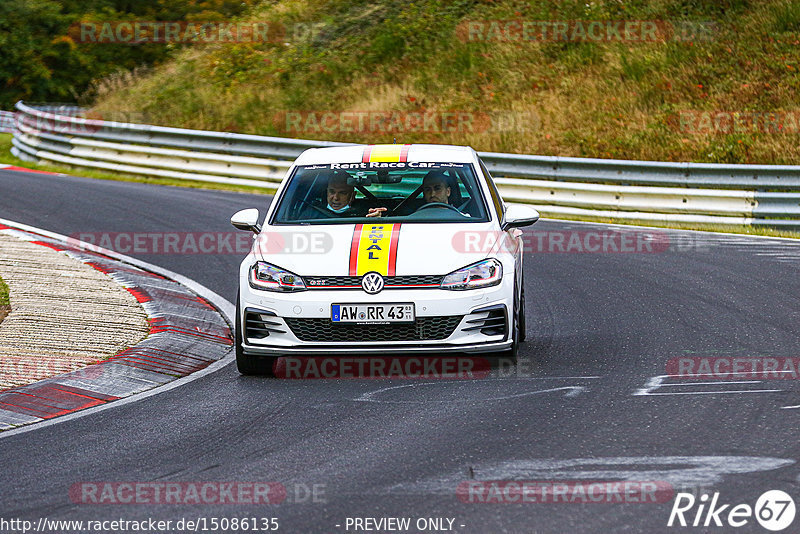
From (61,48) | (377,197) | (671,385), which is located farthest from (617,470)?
(61,48)

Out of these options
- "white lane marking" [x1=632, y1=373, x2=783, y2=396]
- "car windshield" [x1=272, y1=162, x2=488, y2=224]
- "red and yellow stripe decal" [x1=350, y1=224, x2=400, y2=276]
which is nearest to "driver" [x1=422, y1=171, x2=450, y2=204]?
"car windshield" [x1=272, y1=162, x2=488, y2=224]

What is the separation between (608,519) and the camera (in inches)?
194

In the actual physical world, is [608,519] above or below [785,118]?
below

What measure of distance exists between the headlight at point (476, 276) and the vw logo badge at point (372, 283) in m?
0.44

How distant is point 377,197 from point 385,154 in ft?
1.19

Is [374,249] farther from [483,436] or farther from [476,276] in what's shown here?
[483,436]

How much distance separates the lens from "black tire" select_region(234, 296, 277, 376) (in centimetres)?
829

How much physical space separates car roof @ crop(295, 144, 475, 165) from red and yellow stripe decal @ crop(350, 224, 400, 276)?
0.98 metres

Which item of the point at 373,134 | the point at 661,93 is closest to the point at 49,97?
the point at 373,134

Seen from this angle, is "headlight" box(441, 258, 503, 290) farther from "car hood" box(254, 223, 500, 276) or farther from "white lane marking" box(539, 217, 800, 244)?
"white lane marking" box(539, 217, 800, 244)

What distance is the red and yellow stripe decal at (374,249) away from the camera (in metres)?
8.00

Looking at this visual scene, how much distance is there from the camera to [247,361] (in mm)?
8359

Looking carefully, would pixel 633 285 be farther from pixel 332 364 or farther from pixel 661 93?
pixel 661 93

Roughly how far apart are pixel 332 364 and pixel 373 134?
16898mm
